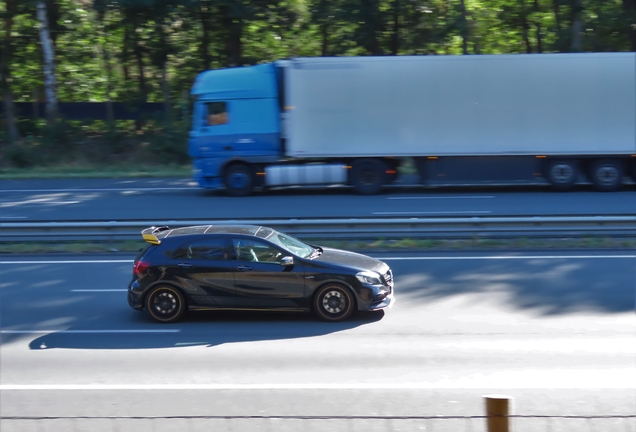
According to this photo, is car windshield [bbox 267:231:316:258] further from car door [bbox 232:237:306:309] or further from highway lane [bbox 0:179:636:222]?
highway lane [bbox 0:179:636:222]

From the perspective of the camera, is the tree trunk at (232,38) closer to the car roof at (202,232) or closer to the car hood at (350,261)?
the car roof at (202,232)

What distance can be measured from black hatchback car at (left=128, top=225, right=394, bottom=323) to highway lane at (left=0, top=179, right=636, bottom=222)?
19.6 feet

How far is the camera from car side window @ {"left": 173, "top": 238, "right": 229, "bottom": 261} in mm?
9156

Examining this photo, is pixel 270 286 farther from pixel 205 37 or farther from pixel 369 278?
pixel 205 37

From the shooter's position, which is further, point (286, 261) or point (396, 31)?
point (396, 31)

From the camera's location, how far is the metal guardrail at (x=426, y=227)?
13.2m

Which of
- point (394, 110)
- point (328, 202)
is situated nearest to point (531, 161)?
point (394, 110)

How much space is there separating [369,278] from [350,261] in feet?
1.62

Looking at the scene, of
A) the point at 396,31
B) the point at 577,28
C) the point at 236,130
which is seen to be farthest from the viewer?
the point at 396,31

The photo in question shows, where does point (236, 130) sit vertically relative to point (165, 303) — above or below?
above

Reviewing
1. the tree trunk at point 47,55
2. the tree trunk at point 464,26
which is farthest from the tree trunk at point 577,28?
the tree trunk at point 47,55

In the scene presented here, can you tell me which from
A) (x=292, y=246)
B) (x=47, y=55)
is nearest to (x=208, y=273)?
(x=292, y=246)

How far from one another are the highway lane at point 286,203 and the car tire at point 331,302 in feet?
21.1

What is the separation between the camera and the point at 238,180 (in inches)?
798
